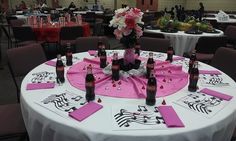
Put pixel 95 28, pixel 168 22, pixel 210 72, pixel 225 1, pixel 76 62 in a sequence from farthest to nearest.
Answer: pixel 225 1
pixel 95 28
pixel 168 22
pixel 76 62
pixel 210 72

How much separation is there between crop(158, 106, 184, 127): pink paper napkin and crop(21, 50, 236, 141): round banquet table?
0.10 feet

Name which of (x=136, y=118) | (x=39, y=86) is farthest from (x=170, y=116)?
(x=39, y=86)

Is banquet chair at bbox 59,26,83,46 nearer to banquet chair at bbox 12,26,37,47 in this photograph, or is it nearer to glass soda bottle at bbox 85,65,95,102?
banquet chair at bbox 12,26,37,47

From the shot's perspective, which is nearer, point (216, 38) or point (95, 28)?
point (216, 38)

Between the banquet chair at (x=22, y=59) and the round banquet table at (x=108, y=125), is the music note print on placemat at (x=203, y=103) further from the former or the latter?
the banquet chair at (x=22, y=59)

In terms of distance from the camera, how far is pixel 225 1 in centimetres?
1032

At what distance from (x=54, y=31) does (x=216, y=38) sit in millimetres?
3233

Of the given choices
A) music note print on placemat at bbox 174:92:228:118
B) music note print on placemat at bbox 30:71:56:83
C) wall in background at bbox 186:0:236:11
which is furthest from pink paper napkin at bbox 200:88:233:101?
wall in background at bbox 186:0:236:11

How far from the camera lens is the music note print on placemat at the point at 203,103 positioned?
4.73 feet

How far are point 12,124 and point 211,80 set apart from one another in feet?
5.26

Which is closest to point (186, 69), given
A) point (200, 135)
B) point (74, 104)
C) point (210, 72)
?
point (210, 72)

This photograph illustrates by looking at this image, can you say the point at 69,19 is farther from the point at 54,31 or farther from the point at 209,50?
the point at 209,50

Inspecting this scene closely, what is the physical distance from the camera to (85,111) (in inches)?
55.1
